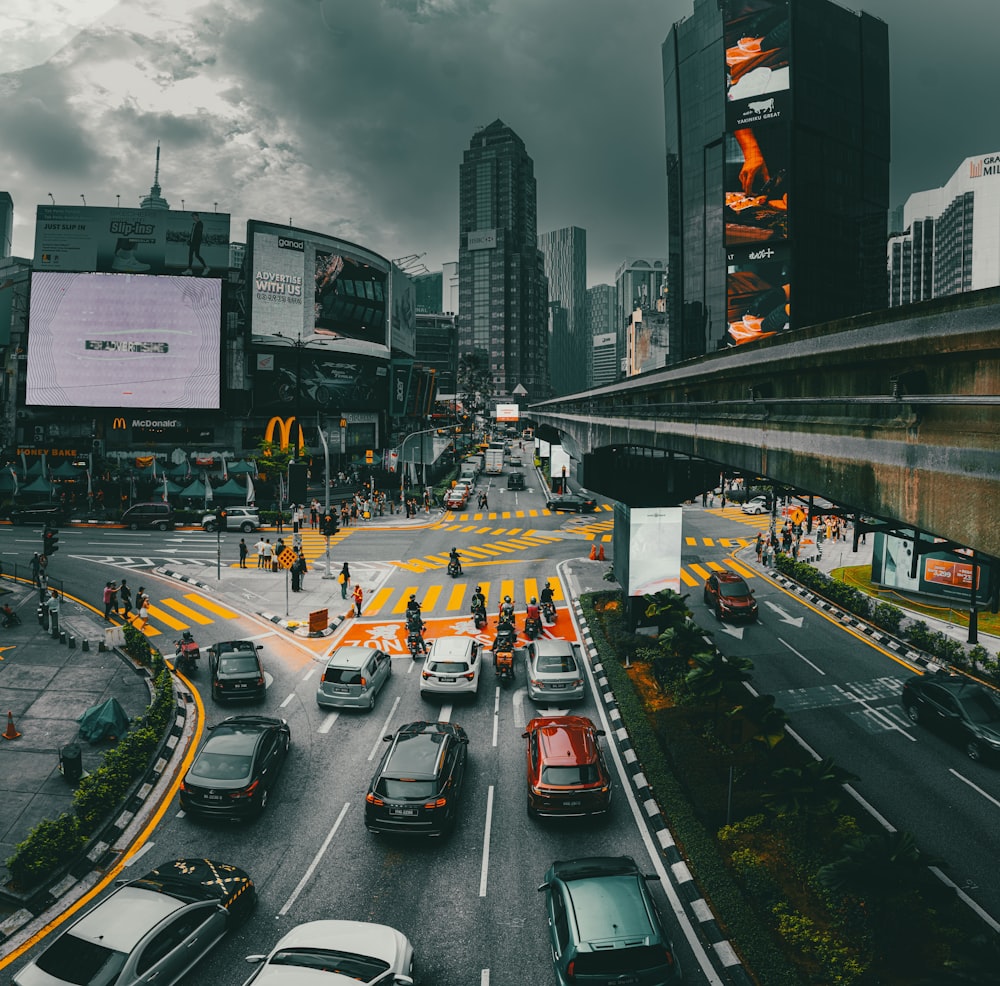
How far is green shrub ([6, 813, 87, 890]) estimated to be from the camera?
1172 centimetres

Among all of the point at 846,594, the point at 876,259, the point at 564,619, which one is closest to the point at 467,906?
the point at 564,619

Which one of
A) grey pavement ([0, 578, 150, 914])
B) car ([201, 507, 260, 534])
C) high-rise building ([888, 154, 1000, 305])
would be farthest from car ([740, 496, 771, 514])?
high-rise building ([888, 154, 1000, 305])

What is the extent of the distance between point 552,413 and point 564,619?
25.6 m

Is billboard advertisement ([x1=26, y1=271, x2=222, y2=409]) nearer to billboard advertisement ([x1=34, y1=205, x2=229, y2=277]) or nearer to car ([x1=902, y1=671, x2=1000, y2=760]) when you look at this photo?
billboard advertisement ([x1=34, y1=205, x2=229, y2=277])

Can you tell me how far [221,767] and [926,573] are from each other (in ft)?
100

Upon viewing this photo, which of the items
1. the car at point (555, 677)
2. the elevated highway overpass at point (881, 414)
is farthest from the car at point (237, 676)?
the elevated highway overpass at point (881, 414)

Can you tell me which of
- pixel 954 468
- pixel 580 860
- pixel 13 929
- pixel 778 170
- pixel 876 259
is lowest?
pixel 13 929

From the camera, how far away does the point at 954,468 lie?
7875mm

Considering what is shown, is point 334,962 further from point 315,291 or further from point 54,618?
point 315,291

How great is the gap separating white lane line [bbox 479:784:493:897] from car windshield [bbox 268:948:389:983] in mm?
3221

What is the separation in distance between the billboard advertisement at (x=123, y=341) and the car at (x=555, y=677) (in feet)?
187

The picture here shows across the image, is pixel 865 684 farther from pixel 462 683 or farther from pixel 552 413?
pixel 552 413

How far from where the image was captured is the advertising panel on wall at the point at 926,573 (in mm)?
30094

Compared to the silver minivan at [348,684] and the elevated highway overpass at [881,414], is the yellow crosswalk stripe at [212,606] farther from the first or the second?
the elevated highway overpass at [881,414]
